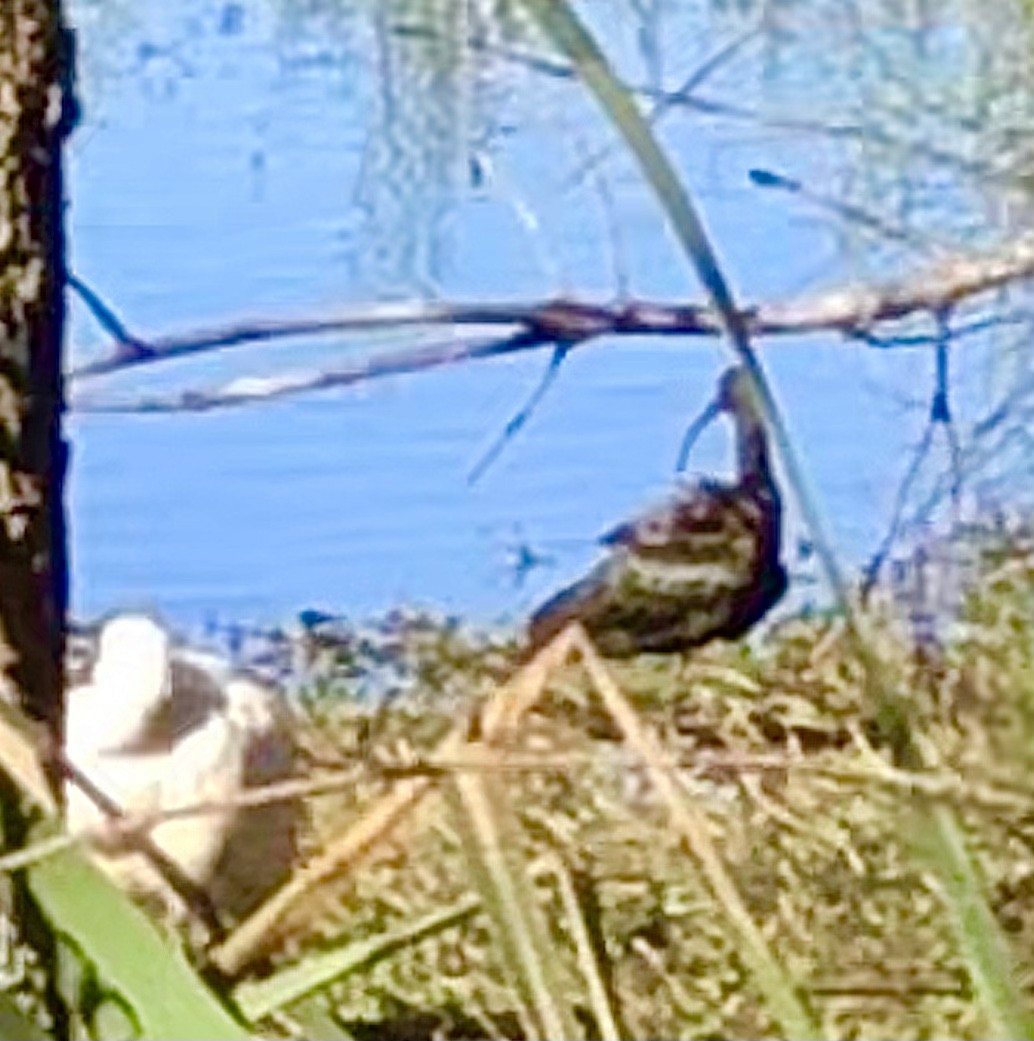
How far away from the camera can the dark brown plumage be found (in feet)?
2.12

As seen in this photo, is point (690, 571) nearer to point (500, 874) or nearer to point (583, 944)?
point (583, 944)

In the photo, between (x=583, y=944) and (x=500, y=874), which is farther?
(x=583, y=944)

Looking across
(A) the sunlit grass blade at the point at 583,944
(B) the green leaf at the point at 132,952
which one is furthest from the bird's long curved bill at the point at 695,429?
(B) the green leaf at the point at 132,952

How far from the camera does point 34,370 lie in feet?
2.17

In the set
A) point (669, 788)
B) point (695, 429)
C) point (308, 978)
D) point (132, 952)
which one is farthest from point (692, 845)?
point (132, 952)

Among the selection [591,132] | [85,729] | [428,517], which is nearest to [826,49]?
[591,132]

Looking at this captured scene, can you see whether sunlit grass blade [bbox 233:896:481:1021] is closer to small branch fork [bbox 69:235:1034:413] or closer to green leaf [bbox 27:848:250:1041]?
green leaf [bbox 27:848:250:1041]

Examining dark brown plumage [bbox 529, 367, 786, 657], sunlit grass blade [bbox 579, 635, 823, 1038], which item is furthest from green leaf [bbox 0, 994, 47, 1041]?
dark brown plumage [bbox 529, 367, 786, 657]

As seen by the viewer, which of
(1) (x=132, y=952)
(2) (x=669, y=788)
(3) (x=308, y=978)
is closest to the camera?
(1) (x=132, y=952)

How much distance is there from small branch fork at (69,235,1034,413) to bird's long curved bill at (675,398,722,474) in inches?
1.0

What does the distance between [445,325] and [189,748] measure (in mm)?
153

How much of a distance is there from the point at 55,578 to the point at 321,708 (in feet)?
0.30

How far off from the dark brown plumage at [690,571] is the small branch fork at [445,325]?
37 mm

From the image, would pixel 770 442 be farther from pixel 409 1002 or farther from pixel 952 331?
pixel 409 1002
